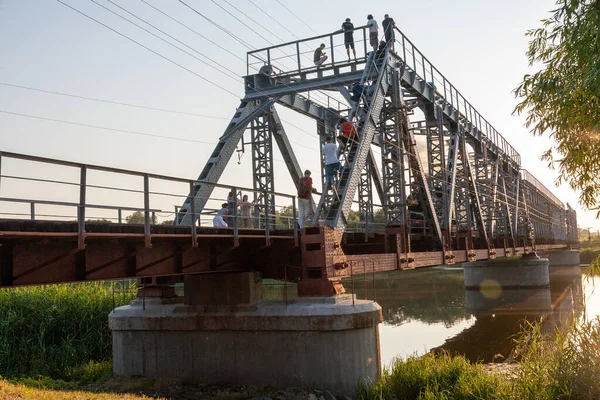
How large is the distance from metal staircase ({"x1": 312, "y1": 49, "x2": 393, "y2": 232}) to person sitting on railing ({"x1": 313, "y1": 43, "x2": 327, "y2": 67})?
244cm

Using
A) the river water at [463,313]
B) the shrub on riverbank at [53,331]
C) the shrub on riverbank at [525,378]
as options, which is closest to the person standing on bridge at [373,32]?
the river water at [463,313]

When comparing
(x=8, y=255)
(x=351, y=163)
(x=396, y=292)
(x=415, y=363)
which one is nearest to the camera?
(x=8, y=255)

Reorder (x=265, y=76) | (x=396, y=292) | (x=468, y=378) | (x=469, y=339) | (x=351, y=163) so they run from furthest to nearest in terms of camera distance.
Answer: (x=396, y=292), (x=469, y=339), (x=265, y=76), (x=351, y=163), (x=468, y=378)

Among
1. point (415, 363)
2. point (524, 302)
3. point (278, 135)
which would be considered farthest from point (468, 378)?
point (524, 302)

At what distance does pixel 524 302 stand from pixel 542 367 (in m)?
32.4

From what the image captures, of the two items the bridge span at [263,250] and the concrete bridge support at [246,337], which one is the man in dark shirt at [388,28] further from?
the concrete bridge support at [246,337]

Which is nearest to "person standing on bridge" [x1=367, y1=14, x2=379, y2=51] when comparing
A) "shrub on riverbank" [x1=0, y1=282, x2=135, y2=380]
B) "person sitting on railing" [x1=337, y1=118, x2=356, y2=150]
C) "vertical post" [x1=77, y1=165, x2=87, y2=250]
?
"person sitting on railing" [x1=337, y1=118, x2=356, y2=150]

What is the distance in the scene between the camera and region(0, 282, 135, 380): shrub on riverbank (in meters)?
19.2

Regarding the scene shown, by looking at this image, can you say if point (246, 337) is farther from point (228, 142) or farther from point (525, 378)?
point (228, 142)

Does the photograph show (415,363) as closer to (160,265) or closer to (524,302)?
(160,265)

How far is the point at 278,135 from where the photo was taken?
2512cm

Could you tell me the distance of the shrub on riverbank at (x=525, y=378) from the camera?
422 inches

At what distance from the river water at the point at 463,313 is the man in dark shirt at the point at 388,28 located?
9088 millimetres

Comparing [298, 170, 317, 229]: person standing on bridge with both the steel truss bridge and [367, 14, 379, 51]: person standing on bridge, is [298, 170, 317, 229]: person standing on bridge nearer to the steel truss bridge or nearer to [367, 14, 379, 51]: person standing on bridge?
the steel truss bridge
